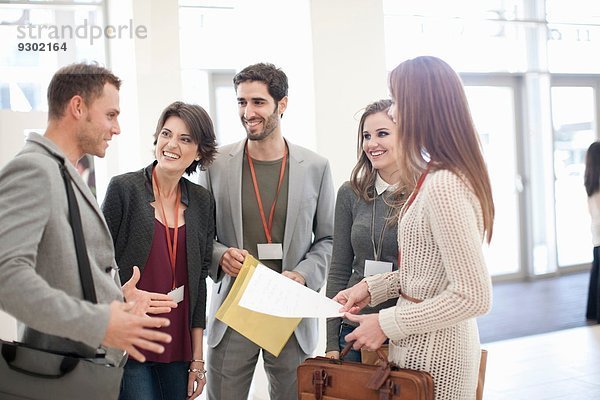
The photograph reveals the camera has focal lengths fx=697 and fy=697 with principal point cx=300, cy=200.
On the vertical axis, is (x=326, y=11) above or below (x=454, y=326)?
above

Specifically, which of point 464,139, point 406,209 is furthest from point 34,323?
point 464,139

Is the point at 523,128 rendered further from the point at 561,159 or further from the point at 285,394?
the point at 285,394

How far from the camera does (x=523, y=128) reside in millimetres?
6621

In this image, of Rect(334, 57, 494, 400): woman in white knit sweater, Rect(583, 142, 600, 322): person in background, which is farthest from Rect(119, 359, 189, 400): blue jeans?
Rect(583, 142, 600, 322): person in background

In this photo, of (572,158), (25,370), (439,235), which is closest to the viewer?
(25,370)

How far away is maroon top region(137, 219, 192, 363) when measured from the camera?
256 cm

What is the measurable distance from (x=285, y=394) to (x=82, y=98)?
5.28ft

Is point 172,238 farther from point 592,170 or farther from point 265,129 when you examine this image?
point 592,170

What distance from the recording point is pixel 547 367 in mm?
5348

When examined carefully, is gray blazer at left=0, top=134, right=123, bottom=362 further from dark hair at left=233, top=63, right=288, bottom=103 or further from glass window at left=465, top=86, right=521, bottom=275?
glass window at left=465, top=86, right=521, bottom=275

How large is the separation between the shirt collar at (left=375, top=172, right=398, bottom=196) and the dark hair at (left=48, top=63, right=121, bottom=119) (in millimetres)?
1269

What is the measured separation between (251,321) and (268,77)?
1.10 metres

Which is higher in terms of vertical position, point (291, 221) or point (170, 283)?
point (291, 221)

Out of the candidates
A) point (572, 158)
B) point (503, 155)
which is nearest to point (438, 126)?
point (572, 158)
